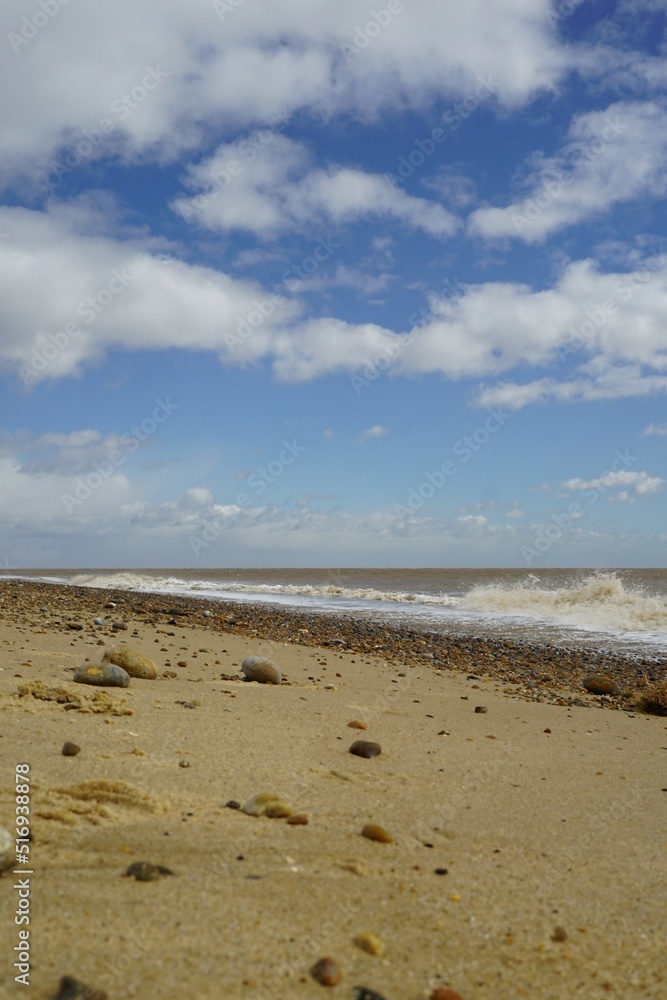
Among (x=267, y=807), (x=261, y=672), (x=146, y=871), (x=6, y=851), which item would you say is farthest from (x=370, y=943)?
(x=261, y=672)

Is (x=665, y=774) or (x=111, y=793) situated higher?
(x=111, y=793)

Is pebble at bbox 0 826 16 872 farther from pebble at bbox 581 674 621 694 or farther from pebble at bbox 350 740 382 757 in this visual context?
pebble at bbox 581 674 621 694

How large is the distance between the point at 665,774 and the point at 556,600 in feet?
59.7

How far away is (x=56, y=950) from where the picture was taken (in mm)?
2031

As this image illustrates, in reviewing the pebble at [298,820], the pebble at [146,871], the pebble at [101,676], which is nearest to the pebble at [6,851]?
the pebble at [146,871]

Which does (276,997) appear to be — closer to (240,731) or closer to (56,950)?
(56,950)

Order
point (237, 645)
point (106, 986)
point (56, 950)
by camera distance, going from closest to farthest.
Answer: point (106, 986) → point (56, 950) → point (237, 645)

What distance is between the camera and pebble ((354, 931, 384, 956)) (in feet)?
7.11

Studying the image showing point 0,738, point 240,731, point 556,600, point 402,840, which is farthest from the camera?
point 556,600

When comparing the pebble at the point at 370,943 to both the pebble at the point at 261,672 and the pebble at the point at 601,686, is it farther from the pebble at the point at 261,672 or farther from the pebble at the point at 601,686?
the pebble at the point at 601,686

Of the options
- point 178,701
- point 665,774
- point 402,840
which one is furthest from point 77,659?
point 665,774

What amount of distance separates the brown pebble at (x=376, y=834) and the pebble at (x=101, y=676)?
3203mm

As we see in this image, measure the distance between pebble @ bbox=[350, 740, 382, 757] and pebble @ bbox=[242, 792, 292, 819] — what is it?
1212 mm

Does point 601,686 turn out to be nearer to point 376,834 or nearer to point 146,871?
point 376,834
